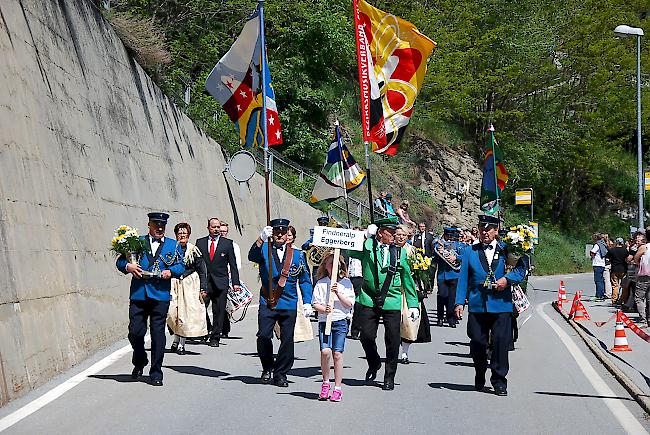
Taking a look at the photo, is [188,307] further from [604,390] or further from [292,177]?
[292,177]

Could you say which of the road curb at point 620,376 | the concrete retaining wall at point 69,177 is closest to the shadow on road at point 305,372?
the concrete retaining wall at point 69,177

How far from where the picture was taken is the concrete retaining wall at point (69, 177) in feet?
33.3

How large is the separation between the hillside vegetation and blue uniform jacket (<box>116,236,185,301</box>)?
87.4 ft

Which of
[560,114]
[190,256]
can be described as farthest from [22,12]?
[560,114]

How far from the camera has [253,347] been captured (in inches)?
558

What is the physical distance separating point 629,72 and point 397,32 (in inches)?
1550

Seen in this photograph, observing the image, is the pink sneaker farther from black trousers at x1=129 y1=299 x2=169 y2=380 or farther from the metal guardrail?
the metal guardrail

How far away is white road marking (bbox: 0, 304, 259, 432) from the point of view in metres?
8.11

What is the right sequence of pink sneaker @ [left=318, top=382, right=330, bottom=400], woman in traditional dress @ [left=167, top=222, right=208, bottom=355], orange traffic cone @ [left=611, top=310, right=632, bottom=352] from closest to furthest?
pink sneaker @ [left=318, top=382, right=330, bottom=400] < woman in traditional dress @ [left=167, top=222, right=208, bottom=355] < orange traffic cone @ [left=611, top=310, right=632, bottom=352]

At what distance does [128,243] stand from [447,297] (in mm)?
8947

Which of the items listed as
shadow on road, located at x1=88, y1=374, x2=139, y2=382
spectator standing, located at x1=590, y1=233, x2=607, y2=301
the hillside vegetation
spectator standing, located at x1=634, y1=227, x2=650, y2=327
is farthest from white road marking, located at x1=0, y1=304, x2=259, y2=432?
the hillside vegetation

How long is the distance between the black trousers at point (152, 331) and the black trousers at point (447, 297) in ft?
27.1

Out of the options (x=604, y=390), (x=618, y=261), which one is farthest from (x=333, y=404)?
(x=618, y=261)

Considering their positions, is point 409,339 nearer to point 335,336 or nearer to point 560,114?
point 335,336
